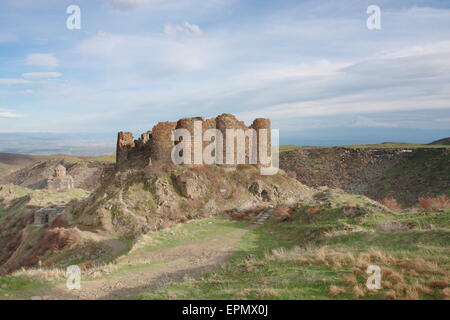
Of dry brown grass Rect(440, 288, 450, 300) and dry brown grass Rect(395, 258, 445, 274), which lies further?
→ dry brown grass Rect(395, 258, 445, 274)

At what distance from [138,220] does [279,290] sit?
15.6m

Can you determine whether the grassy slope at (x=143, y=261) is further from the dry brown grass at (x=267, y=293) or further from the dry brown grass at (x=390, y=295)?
the dry brown grass at (x=390, y=295)

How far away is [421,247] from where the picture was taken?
9.97 metres

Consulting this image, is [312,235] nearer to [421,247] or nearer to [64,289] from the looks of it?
[421,247]

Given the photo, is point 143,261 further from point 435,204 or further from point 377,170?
point 377,170

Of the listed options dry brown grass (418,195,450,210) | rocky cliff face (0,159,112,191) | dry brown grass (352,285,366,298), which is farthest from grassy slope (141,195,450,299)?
rocky cliff face (0,159,112,191)

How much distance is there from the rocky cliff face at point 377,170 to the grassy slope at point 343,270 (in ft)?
87.7

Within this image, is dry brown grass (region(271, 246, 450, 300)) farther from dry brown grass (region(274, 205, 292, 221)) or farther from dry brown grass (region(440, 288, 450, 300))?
dry brown grass (region(274, 205, 292, 221))

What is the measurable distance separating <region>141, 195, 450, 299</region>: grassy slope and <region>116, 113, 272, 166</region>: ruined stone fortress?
1345cm

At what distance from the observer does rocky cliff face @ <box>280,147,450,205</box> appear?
1476 inches

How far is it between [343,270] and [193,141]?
18202 mm

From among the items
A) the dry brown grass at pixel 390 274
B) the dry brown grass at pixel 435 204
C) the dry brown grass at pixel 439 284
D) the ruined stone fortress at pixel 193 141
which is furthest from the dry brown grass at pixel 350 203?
the dry brown grass at pixel 439 284
